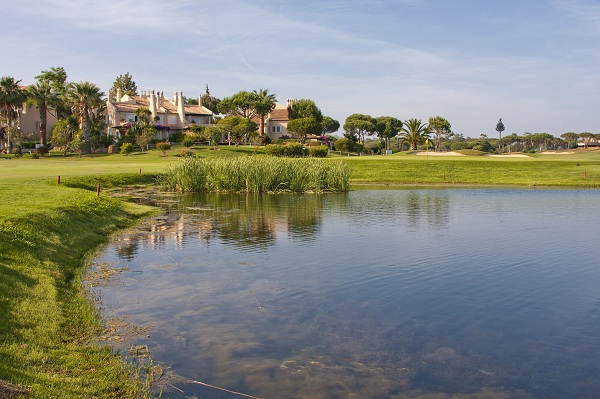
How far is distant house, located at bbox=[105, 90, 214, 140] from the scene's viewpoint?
378ft

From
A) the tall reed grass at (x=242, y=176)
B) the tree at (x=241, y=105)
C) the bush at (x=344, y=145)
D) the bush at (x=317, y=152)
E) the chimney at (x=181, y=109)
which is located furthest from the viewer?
the tree at (x=241, y=105)

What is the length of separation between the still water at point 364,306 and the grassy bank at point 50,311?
83 centimetres

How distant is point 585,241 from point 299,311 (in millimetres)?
14808

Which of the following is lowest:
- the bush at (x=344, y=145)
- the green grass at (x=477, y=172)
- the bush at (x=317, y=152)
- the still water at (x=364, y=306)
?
the still water at (x=364, y=306)

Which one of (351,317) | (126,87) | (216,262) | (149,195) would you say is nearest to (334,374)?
(351,317)

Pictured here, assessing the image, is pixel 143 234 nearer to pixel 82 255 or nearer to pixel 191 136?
pixel 82 255

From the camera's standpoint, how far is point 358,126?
163 metres

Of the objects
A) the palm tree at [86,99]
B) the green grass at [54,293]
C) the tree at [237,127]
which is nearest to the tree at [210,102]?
the tree at [237,127]

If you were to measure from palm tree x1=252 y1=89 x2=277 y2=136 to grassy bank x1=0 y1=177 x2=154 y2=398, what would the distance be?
111515mm

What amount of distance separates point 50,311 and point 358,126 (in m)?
154

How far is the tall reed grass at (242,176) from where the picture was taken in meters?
45.4

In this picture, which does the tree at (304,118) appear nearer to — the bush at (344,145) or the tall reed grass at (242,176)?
the bush at (344,145)

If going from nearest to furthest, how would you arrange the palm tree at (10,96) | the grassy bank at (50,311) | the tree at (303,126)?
the grassy bank at (50,311) < the palm tree at (10,96) < the tree at (303,126)

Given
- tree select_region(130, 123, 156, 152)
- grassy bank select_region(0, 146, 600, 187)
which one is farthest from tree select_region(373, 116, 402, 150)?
grassy bank select_region(0, 146, 600, 187)
